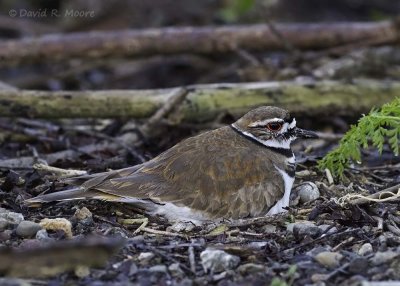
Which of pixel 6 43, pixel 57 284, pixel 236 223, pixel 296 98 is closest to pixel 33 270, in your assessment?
pixel 57 284

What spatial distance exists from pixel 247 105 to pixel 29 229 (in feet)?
10.8

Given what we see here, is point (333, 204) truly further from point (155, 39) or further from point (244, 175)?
point (155, 39)

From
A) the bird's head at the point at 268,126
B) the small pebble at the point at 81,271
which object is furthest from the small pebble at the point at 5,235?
the bird's head at the point at 268,126

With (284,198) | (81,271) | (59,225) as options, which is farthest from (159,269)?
(284,198)

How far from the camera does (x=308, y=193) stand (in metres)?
6.38

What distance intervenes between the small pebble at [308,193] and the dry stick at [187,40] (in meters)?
3.75

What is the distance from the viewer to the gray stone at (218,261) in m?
4.90

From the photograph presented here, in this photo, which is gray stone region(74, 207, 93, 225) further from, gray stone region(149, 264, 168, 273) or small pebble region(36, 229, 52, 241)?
gray stone region(149, 264, 168, 273)

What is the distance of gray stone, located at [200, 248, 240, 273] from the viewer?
16.1 ft

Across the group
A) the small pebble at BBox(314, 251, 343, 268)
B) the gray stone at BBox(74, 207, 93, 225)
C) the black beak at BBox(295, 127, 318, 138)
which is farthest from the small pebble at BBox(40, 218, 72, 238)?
the black beak at BBox(295, 127, 318, 138)

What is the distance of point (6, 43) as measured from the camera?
9.64m

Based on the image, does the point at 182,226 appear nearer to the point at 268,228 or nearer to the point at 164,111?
the point at 268,228

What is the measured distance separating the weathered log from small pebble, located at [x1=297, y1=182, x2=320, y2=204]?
70.7 inches

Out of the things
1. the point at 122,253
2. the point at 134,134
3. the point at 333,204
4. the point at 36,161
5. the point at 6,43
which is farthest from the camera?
the point at 6,43
